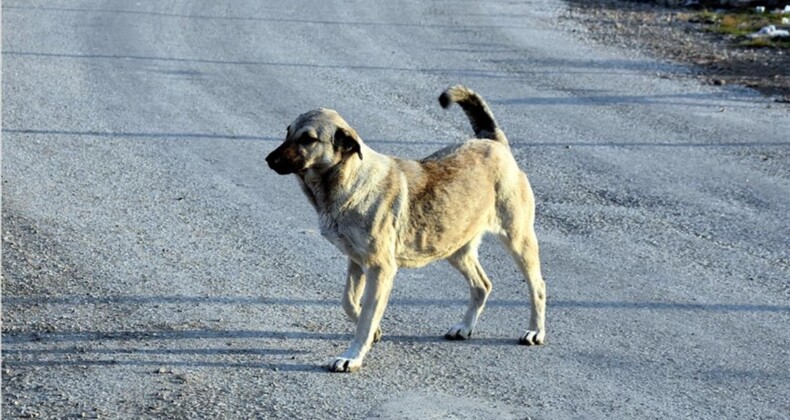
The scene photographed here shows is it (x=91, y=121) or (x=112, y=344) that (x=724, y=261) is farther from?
(x=91, y=121)

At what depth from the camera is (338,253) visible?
9.17 metres

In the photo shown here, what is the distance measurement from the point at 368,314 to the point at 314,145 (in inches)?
37.3

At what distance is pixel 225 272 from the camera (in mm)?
8633

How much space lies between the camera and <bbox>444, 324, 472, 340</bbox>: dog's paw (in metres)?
7.49

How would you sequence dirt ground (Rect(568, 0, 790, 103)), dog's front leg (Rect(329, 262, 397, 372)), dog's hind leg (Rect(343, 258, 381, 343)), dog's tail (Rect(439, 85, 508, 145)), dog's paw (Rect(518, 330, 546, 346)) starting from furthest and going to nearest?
1. dirt ground (Rect(568, 0, 790, 103))
2. dog's tail (Rect(439, 85, 508, 145))
3. dog's paw (Rect(518, 330, 546, 346))
4. dog's hind leg (Rect(343, 258, 381, 343))
5. dog's front leg (Rect(329, 262, 397, 372))

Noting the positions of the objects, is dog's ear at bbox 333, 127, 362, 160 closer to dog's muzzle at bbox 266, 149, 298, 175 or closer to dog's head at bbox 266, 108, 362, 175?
dog's head at bbox 266, 108, 362, 175

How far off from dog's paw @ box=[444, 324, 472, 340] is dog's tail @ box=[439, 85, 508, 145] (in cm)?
121

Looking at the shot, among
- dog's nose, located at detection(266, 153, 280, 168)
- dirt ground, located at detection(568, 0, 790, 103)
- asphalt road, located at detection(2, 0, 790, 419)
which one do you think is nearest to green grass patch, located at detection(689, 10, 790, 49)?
dirt ground, located at detection(568, 0, 790, 103)

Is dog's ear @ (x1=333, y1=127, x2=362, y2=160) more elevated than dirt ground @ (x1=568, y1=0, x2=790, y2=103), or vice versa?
dog's ear @ (x1=333, y1=127, x2=362, y2=160)

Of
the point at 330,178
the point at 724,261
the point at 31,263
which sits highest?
the point at 330,178

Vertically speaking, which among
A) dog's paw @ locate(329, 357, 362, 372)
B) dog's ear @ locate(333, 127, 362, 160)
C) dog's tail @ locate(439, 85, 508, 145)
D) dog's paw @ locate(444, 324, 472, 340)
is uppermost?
dog's ear @ locate(333, 127, 362, 160)

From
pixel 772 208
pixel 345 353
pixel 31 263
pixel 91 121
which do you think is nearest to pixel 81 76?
pixel 91 121

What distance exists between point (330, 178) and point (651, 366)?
2024 millimetres

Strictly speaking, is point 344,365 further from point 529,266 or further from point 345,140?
point 529,266
